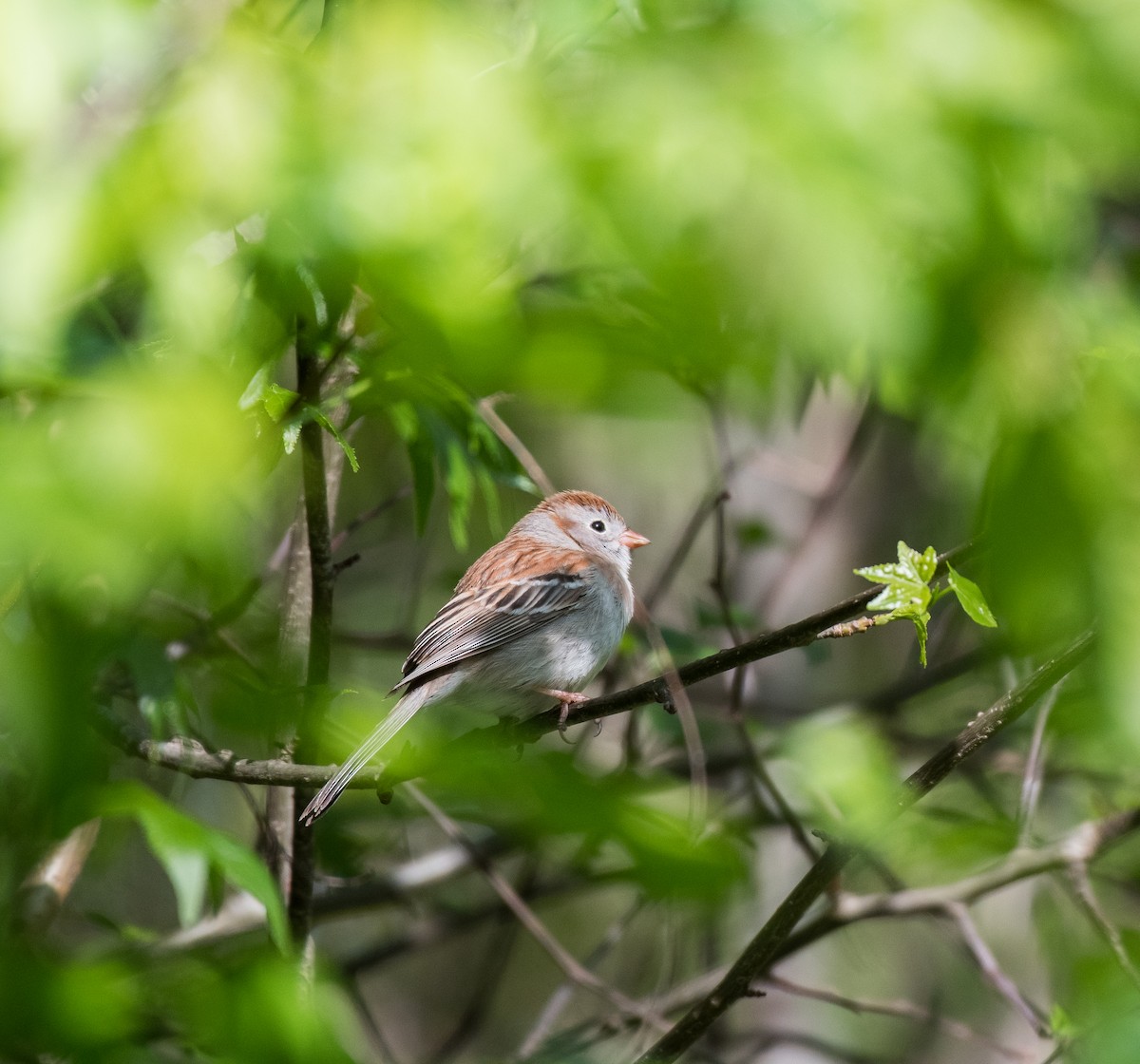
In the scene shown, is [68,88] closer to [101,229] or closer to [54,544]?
[101,229]

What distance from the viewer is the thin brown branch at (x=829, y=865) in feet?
7.13

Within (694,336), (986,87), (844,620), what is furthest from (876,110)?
(844,620)

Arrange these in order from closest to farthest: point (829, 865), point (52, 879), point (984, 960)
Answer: point (829, 865), point (52, 879), point (984, 960)

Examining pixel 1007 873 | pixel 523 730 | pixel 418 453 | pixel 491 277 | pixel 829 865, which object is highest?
pixel 491 277

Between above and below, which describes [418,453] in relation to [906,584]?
below

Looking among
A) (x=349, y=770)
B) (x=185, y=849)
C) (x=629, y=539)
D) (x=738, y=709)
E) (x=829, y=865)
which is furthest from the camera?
(x=629, y=539)

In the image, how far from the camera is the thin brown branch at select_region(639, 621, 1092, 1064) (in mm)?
2174

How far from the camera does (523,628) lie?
3.87 metres

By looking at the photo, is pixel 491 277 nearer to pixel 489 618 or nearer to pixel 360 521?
pixel 360 521

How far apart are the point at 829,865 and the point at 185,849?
131cm

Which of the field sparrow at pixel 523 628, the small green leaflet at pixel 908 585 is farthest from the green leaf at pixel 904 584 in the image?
the field sparrow at pixel 523 628

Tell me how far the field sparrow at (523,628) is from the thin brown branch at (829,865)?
41.9 inches

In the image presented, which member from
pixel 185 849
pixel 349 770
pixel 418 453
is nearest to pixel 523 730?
pixel 349 770

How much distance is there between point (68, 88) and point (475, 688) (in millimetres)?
2739
